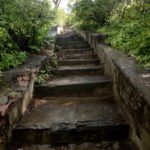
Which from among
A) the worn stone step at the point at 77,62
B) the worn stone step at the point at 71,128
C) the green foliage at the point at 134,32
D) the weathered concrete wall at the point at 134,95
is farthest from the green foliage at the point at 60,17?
the worn stone step at the point at 71,128

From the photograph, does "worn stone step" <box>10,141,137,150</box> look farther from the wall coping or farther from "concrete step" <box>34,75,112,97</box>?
"concrete step" <box>34,75,112,97</box>

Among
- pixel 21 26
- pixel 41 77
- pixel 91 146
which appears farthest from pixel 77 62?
pixel 91 146

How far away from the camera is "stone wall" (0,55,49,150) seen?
3.14m

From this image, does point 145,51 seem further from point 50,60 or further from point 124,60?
point 50,60

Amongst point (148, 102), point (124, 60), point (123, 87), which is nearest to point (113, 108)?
point (123, 87)

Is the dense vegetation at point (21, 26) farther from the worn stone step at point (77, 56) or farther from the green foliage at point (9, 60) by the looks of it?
the worn stone step at point (77, 56)

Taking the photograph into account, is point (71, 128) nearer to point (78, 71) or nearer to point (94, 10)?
point (78, 71)

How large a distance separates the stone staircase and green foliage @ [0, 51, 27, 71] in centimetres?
69

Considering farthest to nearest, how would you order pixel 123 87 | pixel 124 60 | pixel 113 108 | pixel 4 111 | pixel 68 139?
pixel 124 60
pixel 113 108
pixel 123 87
pixel 68 139
pixel 4 111

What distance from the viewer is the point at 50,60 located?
6641mm

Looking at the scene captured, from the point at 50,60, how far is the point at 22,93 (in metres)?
2.95

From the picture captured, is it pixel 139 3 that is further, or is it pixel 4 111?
pixel 139 3

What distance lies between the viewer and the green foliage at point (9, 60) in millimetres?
4605

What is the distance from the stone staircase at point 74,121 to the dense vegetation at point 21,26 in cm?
91
